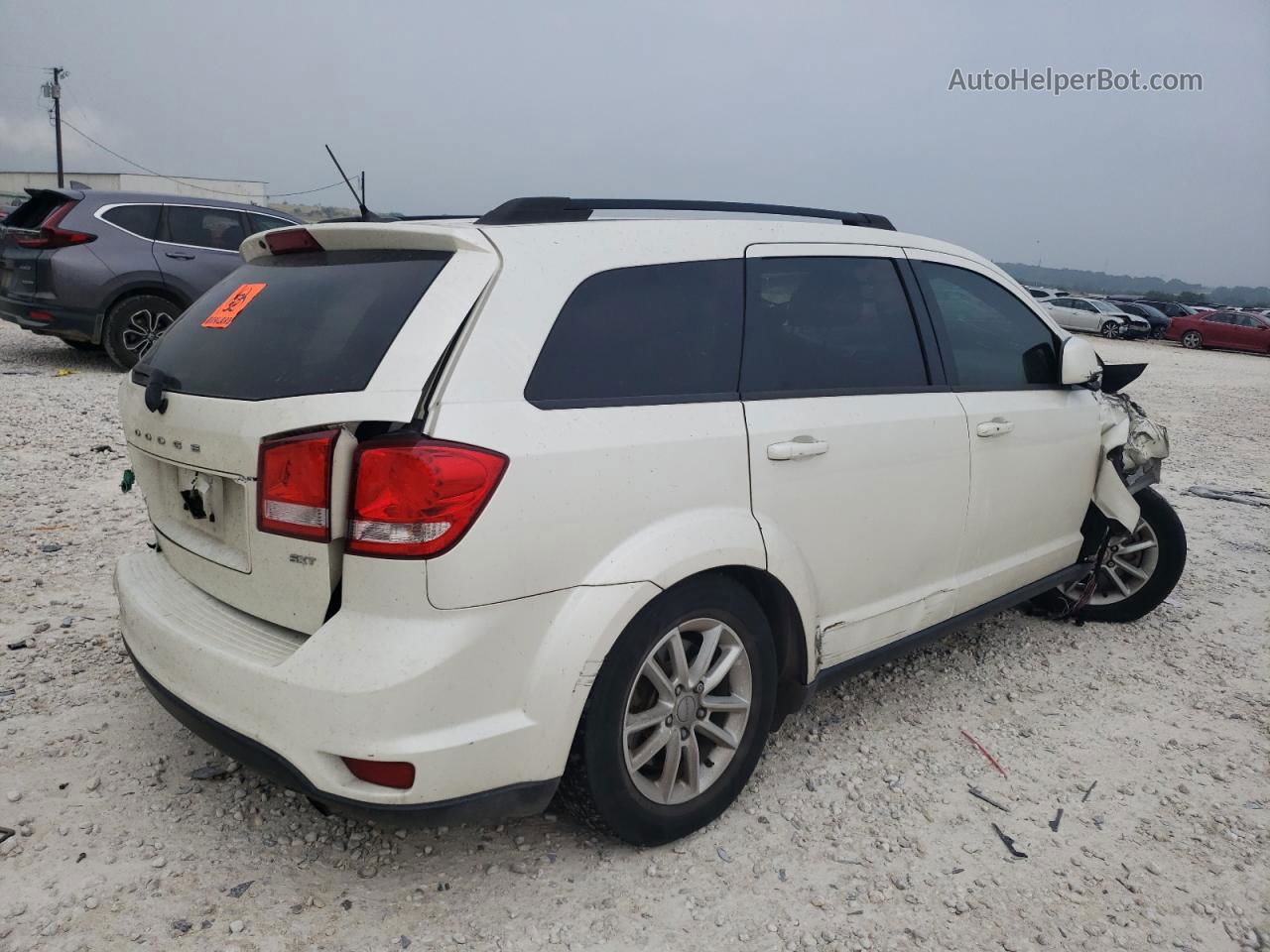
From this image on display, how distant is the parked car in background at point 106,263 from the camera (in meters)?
8.47

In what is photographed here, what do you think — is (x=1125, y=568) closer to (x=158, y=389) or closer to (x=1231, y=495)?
(x=1231, y=495)

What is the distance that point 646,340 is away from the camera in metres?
2.38

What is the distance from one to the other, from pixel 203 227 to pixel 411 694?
8.95m

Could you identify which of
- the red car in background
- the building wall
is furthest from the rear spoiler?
the building wall

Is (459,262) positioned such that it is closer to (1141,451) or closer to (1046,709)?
(1046,709)

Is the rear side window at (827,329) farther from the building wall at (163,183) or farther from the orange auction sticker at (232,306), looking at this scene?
the building wall at (163,183)

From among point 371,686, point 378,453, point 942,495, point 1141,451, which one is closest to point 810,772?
point 942,495

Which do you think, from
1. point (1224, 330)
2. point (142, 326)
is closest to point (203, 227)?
point (142, 326)

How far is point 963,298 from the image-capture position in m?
3.45

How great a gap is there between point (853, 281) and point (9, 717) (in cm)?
312

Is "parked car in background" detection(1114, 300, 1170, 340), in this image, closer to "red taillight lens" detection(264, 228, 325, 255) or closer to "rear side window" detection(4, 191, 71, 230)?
"rear side window" detection(4, 191, 71, 230)

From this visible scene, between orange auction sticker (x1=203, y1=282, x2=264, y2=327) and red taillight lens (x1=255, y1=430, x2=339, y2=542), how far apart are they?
0.63 metres

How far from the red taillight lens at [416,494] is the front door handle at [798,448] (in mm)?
885

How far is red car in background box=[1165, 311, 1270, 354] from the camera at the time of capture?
29.7 meters
